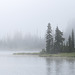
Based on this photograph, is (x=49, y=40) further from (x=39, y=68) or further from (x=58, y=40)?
(x=39, y=68)

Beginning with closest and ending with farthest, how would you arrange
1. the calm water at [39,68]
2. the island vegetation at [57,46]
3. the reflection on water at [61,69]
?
the reflection on water at [61,69], the calm water at [39,68], the island vegetation at [57,46]

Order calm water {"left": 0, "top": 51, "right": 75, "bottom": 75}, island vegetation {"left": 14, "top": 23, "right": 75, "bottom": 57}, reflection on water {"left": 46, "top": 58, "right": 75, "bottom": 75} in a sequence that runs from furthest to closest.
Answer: island vegetation {"left": 14, "top": 23, "right": 75, "bottom": 57}, calm water {"left": 0, "top": 51, "right": 75, "bottom": 75}, reflection on water {"left": 46, "top": 58, "right": 75, "bottom": 75}

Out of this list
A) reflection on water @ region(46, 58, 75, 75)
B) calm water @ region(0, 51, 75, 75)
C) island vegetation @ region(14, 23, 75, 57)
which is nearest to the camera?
reflection on water @ region(46, 58, 75, 75)

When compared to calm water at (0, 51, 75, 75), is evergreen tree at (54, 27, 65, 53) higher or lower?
higher

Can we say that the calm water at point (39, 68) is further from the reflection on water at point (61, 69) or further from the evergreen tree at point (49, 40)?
the evergreen tree at point (49, 40)

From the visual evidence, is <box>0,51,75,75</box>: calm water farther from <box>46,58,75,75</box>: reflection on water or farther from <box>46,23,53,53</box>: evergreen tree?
<box>46,23,53,53</box>: evergreen tree

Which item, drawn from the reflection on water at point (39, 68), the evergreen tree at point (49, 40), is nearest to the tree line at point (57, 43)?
the evergreen tree at point (49, 40)

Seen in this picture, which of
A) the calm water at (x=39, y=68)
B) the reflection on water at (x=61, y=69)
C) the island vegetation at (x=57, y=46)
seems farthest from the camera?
the island vegetation at (x=57, y=46)

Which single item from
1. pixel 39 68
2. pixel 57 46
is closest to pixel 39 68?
pixel 39 68

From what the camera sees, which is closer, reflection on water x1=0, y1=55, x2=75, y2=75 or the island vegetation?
reflection on water x1=0, y1=55, x2=75, y2=75

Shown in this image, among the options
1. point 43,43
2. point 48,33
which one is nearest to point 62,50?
point 48,33

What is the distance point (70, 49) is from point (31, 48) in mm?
48410

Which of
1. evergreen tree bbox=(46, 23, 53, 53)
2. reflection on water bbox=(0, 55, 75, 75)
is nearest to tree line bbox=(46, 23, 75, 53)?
evergreen tree bbox=(46, 23, 53, 53)

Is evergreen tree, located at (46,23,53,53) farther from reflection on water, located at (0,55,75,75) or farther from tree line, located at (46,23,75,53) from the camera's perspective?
reflection on water, located at (0,55,75,75)
